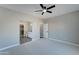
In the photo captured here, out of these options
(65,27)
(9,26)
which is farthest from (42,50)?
(65,27)

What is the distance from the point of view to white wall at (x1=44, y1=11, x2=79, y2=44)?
5.67 meters

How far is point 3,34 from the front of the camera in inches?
182

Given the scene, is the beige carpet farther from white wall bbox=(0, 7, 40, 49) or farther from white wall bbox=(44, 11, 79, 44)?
white wall bbox=(44, 11, 79, 44)

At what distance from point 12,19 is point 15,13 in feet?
1.70

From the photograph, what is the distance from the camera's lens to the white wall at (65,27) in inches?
223

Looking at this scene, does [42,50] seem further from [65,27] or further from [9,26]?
[65,27]

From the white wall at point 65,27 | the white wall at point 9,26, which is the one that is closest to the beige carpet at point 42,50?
the white wall at point 9,26

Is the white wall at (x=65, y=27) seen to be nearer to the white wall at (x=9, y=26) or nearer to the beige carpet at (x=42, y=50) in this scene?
the beige carpet at (x=42, y=50)

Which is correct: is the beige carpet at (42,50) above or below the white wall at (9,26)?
below

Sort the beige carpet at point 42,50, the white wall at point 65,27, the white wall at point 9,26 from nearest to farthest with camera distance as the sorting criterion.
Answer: the beige carpet at point 42,50 < the white wall at point 9,26 < the white wall at point 65,27

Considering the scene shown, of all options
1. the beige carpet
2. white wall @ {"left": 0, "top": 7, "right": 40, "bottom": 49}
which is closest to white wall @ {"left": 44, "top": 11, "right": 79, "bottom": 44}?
the beige carpet

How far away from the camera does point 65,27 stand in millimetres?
6598
